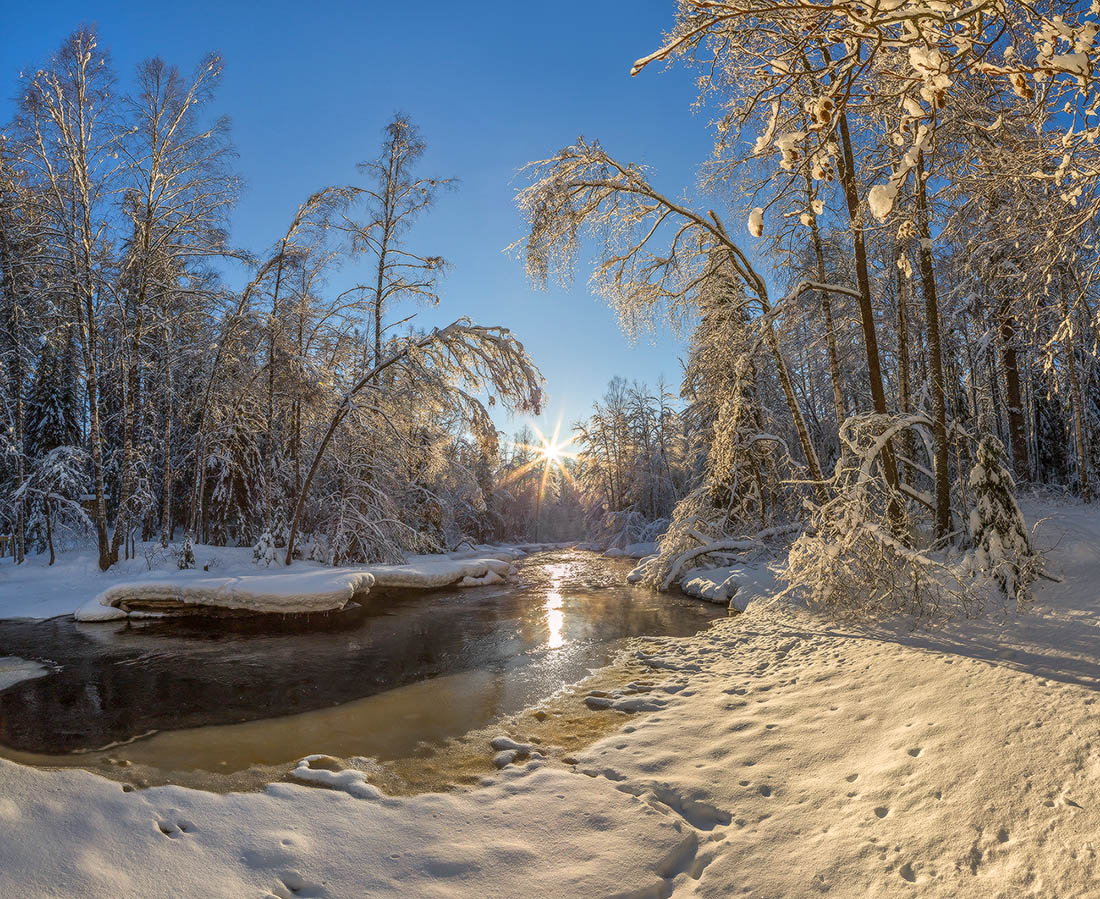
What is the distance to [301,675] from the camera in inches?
265

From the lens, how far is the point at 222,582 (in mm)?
10102

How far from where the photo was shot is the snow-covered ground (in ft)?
8.00

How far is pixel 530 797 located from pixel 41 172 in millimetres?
16854

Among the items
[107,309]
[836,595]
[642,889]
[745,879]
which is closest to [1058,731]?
[745,879]

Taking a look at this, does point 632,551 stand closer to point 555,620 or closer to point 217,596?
point 555,620

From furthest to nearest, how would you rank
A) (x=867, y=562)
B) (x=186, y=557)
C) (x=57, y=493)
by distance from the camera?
(x=57, y=493), (x=186, y=557), (x=867, y=562)

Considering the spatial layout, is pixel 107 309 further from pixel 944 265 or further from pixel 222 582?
pixel 944 265

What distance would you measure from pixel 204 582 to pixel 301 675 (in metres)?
4.77

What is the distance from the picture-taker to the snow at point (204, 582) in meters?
9.95

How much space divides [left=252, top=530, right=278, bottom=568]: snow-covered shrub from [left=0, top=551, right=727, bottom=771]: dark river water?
3.56m

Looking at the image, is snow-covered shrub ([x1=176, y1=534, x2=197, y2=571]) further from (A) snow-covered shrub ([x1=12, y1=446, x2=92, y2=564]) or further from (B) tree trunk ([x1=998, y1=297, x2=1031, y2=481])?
(B) tree trunk ([x1=998, y1=297, x2=1031, y2=481])

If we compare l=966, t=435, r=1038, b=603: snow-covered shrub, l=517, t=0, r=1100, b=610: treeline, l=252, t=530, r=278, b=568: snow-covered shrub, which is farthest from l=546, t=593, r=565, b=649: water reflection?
l=252, t=530, r=278, b=568: snow-covered shrub

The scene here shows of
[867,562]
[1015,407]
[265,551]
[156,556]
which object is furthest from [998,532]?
[156,556]

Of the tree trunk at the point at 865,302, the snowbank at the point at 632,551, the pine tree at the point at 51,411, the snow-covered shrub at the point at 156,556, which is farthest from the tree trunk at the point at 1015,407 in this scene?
the pine tree at the point at 51,411
